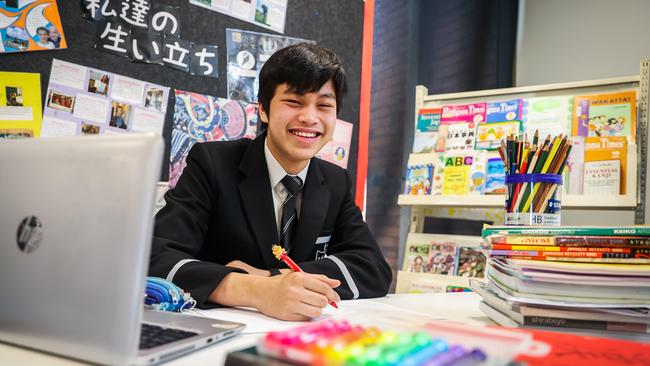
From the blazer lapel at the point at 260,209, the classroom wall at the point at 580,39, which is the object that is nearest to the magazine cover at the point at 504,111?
the classroom wall at the point at 580,39

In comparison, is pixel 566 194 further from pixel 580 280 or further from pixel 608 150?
pixel 580 280

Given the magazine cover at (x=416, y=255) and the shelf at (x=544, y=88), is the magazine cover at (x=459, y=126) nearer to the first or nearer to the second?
the shelf at (x=544, y=88)

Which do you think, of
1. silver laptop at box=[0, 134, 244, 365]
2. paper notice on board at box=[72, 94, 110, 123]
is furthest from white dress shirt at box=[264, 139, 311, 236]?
silver laptop at box=[0, 134, 244, 365]

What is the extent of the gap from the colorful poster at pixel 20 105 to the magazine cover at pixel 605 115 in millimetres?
1808

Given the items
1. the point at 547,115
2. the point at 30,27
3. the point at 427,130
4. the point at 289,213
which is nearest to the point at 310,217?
the point at 289,213

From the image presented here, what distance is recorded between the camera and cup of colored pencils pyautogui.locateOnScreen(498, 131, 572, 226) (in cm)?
91

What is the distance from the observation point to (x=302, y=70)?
127cm

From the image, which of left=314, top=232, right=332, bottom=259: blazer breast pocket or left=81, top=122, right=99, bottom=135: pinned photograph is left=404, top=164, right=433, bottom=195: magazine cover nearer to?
left=314, top=232, right=332, bottom=259: blazer breast pocket

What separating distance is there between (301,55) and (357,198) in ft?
3.13

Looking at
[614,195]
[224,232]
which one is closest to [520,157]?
[224,232]

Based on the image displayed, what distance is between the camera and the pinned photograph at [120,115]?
1361mm

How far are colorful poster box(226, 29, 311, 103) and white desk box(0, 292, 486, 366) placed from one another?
0.92 metres

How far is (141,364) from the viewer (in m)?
0.44

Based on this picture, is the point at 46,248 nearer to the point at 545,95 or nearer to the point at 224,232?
the point at 224,232
